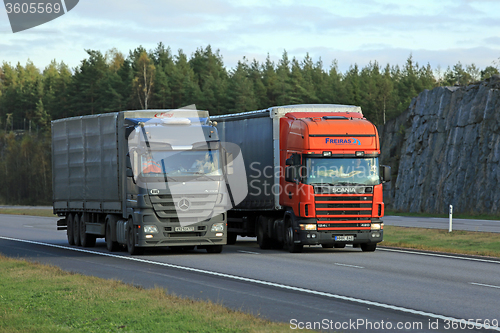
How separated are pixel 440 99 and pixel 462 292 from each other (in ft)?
161

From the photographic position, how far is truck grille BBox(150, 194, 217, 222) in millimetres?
20328

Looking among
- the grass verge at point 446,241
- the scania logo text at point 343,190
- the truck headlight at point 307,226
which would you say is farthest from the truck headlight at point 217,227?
the grass verge at point 446,241

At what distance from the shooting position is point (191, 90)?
351 ft

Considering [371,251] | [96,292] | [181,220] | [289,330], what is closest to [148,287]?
[96,292]

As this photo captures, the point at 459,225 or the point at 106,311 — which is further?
the point at 459,225

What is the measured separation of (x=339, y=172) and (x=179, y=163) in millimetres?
4477

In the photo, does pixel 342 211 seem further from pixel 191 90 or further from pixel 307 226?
pixel 191 90

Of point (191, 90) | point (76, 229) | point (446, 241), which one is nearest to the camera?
point (76, 229)

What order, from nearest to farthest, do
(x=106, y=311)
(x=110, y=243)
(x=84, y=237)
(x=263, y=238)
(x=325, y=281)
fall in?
(x=106, y=311) < (x=325, y=281) < (x=110, y=243) < (x=263, y=238) < (x=84, y=237)

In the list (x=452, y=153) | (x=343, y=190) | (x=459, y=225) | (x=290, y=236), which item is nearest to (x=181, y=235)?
(x=290, y=236)

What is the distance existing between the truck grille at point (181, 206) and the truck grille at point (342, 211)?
10.2 ft

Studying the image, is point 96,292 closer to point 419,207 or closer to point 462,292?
point 462,292

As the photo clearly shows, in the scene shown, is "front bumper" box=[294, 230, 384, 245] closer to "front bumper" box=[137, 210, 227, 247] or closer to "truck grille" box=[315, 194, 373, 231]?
"truck grille" box=[315, 194, 373, 231]

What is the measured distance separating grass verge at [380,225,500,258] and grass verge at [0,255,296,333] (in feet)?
40.8
